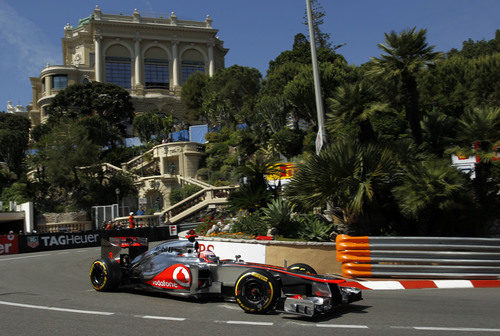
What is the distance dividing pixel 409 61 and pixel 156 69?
7344 centimetres

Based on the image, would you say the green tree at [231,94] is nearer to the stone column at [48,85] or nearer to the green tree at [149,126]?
the green tree at [149,126]

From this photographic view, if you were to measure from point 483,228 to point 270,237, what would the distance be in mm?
6502

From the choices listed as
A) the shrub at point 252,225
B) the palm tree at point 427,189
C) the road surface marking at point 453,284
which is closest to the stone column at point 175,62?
the shrub at point 252,225

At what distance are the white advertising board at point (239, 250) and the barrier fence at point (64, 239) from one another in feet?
32.5

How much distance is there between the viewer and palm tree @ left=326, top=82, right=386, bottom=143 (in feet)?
46.1

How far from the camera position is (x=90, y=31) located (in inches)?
3273

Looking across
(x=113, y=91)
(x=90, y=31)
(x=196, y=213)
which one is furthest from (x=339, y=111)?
(x=90, y=31)

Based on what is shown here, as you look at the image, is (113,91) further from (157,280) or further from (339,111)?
(157,280)

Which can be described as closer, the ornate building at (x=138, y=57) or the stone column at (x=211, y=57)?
the ornate building at (x=138, y=57)

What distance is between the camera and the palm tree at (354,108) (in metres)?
14.1

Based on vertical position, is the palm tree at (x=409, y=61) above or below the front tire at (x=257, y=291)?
above

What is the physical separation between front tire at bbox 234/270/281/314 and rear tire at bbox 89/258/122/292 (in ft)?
10.6

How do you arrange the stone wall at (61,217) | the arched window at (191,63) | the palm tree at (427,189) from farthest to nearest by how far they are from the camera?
the arched window at (191,63) < the stone wall at (61,217) < the palm tree at (427,189)

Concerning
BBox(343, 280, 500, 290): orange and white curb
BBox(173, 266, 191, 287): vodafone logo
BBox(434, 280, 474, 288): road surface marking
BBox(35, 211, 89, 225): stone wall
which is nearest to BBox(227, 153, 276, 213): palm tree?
BBox(343, 280, 500, 290): orange and white curb
